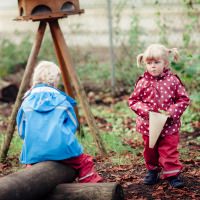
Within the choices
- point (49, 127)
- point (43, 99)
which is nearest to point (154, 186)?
point (49, 127)

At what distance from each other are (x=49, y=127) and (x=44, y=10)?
219 centimetres

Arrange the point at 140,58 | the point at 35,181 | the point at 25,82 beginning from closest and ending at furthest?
the point at 35,181 → the point at 140,58 → the point at 25,82

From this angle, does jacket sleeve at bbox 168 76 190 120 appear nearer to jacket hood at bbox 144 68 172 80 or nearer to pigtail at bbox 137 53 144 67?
jacket hood at bbox 144 68 172 80

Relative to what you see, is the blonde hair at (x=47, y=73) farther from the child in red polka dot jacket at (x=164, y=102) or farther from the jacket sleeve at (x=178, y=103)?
the jacket sleeve at (x=178, y=103)

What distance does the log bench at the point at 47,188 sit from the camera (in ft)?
17.5

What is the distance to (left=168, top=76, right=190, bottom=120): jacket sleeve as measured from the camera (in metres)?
6.33

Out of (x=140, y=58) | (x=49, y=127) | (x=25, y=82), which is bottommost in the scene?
(x=49, y=127)

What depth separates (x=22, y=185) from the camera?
213 inches

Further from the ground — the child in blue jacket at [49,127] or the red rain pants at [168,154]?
the child in blue jacket at [49,127]

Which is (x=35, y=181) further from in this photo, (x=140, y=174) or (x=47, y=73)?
(x=140, y=174)

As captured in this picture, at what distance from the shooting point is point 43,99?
6.30 metres

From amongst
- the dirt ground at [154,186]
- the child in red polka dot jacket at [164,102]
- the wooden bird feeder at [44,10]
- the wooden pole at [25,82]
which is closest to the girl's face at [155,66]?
the child in red polka dot jacket at [164,102]

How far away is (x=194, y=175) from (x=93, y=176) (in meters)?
1.07

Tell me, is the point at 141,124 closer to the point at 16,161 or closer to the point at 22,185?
the point at 22,185
